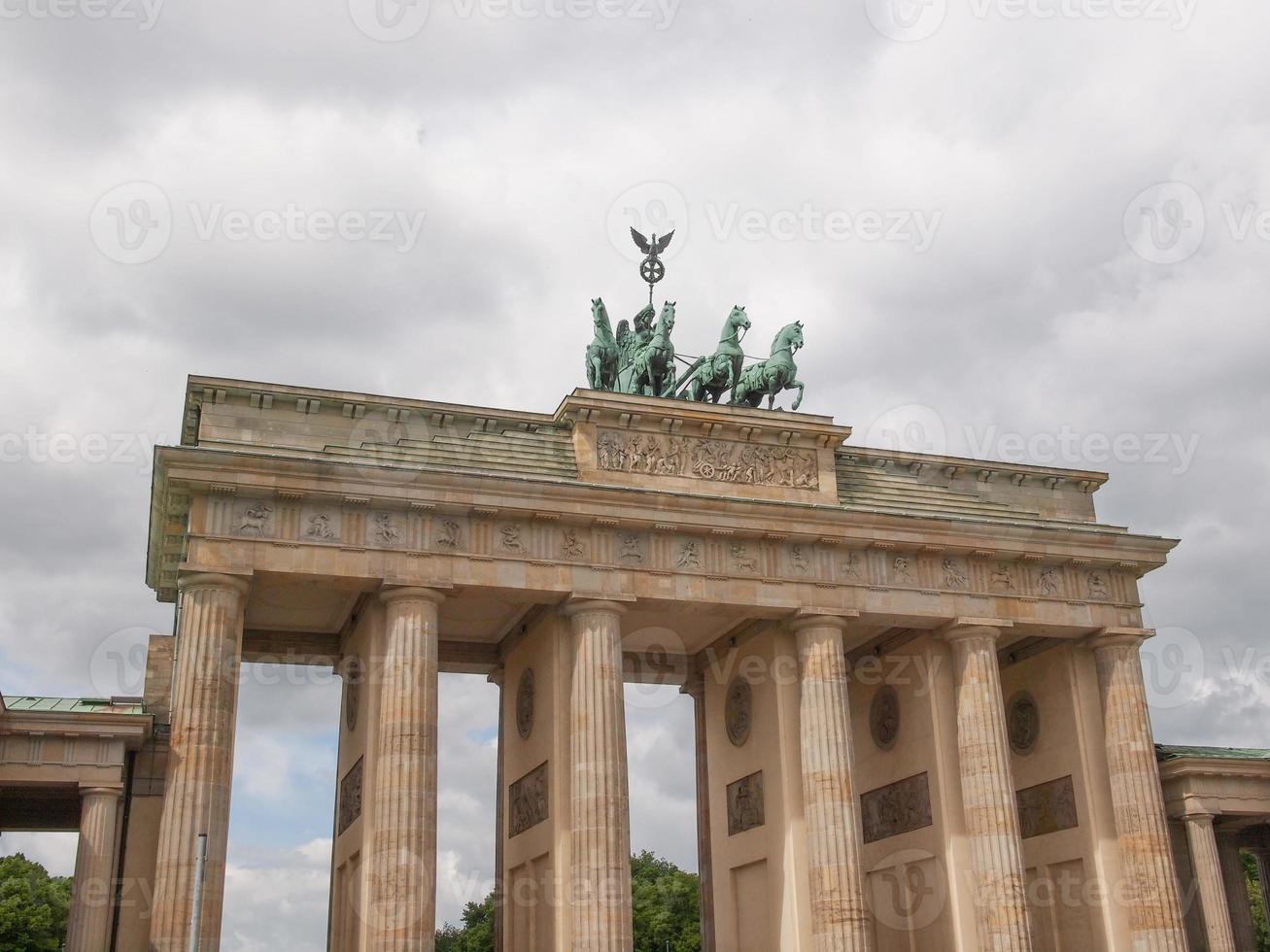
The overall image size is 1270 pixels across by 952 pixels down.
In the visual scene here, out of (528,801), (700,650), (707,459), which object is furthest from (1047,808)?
(528,801)

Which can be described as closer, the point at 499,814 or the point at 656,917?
the point at 499,814

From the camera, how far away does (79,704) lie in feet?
98.8

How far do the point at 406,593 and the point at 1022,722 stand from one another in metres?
19.1

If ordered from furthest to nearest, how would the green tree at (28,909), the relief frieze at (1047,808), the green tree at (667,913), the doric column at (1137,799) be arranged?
the green tree at (667,913), the green tree at (28,909), the relief frieze at (1047,808), the doric column at (1137,799)

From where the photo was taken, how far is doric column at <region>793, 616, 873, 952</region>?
2980 cm

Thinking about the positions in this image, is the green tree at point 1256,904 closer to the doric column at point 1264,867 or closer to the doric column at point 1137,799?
the doric column at point 1264,867

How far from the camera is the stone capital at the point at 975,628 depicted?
33500 millimetres

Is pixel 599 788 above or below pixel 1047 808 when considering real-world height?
below

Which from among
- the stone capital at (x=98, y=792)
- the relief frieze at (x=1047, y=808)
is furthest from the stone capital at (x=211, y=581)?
the relief frieze at (x=1047, y=808)

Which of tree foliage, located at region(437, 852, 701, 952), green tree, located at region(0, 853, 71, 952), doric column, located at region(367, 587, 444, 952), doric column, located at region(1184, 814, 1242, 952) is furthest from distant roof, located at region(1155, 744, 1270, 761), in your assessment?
green tree, located at region(0, 853, 71, 952)

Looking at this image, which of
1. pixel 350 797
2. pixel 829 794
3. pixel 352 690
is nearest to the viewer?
pixel 829 794

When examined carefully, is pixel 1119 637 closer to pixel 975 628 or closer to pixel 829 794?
pixel 975 628

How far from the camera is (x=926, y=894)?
1331 inches

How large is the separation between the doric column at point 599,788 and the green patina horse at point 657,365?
23.3 feet
